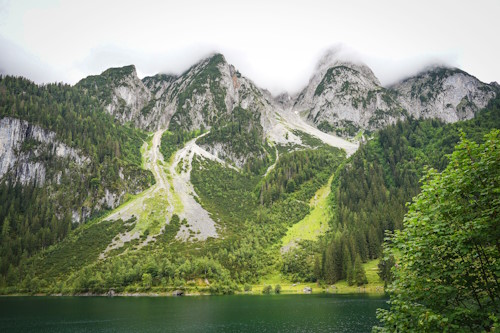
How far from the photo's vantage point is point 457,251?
399 inches

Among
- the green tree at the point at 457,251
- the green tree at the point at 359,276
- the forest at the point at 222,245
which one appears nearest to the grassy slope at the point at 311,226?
the forest at the point at 222,245

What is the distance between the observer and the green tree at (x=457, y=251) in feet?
31.0

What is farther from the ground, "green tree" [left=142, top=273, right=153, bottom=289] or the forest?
the forest

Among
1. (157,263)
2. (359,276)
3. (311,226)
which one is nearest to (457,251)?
(359,276)

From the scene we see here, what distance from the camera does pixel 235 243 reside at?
156500 mm

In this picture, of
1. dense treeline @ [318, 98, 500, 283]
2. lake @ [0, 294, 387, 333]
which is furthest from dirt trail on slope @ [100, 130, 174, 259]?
dense treeline @ [318, 98, 500, 283]

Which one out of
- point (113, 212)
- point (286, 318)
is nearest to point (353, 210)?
point (286, 318)

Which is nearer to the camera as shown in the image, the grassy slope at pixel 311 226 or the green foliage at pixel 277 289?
the green foliage at pixel 277 289

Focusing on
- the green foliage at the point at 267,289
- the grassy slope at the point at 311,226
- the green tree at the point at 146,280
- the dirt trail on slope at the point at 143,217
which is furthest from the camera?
the grassy slope at the point at 311,226

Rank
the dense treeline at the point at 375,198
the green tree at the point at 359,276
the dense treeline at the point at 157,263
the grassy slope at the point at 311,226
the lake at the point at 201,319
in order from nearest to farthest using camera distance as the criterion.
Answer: the lake at the point at 201,319
the green tree at the point at 359,276
the dense treeline at the point at 157,263
the dense treeline at the point at 375,198
the grassy slope at the point at 311,226

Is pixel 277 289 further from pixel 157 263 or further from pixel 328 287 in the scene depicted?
pixel 157 263

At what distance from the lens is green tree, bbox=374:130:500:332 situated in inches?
372

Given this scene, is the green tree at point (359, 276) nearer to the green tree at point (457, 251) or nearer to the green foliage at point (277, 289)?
the green foliage at point (277, 289)

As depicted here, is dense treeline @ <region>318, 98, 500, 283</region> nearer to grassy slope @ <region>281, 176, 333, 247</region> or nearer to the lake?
grassy slope @ <region>281, 176, 333, 247</region>
